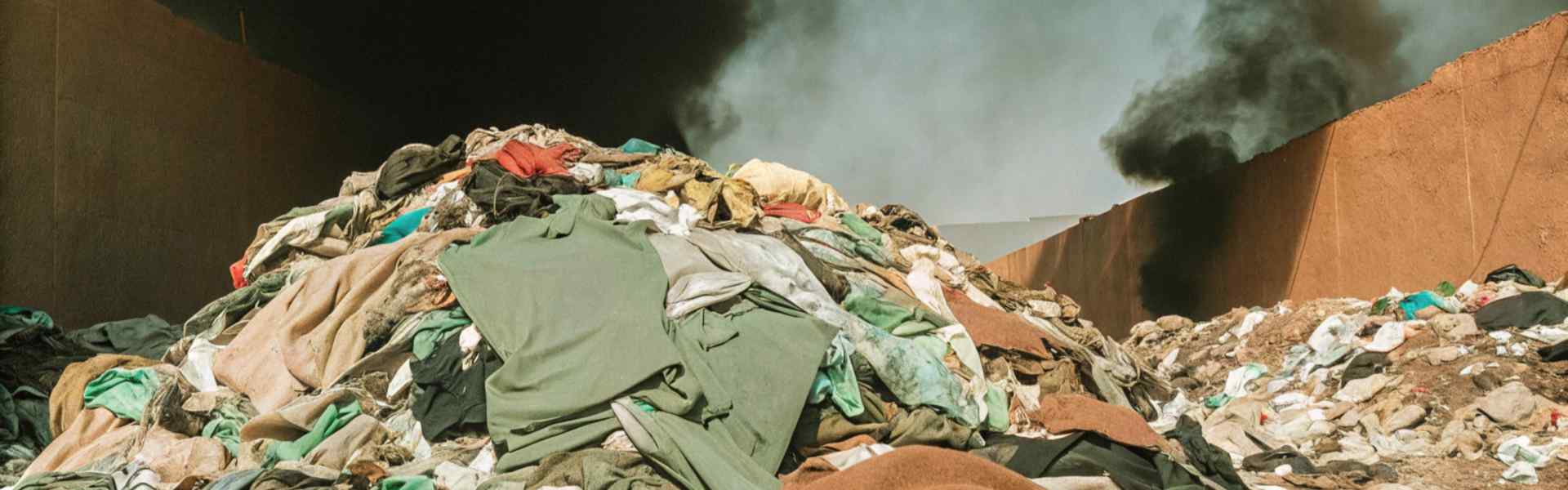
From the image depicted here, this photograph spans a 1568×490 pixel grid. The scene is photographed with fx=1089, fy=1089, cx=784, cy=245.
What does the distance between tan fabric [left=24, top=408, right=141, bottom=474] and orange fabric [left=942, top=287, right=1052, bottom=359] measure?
3159mm

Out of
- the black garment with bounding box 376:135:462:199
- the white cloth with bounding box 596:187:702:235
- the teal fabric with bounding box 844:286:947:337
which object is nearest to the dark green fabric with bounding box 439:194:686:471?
the white cloth with bounding box 596:187:702:235

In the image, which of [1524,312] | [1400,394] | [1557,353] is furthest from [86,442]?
[1524,312]

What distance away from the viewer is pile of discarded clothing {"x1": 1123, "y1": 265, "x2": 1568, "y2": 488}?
4.13m

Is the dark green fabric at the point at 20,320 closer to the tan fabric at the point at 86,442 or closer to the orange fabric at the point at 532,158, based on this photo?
the tan fabric at the point at 86,442

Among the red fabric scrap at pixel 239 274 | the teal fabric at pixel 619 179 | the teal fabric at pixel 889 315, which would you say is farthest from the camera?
the teal fabric at pixel 619 179

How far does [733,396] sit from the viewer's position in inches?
139

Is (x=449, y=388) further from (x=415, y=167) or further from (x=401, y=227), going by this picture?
(x=415, y=167)

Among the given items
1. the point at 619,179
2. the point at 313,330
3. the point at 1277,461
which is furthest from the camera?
the point at 619,179

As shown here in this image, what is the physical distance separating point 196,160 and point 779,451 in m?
4.88

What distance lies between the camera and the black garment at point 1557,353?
4.88m

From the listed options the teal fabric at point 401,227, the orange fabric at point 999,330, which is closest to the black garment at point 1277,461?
the orange fabric at point 999,330

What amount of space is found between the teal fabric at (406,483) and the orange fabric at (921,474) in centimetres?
106

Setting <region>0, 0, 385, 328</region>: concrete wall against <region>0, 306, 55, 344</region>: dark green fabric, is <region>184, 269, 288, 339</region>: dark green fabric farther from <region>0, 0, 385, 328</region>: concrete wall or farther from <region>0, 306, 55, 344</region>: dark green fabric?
<region>0, 0, 385, 328</region>: concrete wall

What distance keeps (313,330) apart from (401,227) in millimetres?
1079
